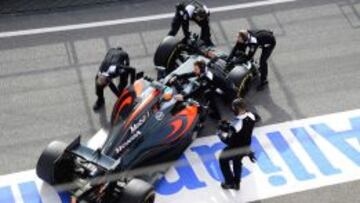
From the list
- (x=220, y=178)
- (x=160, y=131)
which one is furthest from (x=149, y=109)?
(x=220, y=178)

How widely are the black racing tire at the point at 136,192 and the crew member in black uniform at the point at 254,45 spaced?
363cm

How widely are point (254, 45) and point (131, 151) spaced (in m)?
3.38

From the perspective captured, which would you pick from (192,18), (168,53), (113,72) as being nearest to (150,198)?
(113,72)

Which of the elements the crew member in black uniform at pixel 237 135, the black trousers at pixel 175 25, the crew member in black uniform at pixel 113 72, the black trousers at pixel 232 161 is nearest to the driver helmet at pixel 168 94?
the crew member in black uniform at pixel 113 72

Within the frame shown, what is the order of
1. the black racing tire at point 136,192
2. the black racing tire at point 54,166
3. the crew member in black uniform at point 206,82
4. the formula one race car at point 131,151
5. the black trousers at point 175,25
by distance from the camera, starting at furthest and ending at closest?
1. the black trousers at point 175,25
2. the crew member in black uniform at point 206,82
3. the black racing tire at point 54,166
4. the formula one race car at point 131,151
5. the black racing tire at point 136,192

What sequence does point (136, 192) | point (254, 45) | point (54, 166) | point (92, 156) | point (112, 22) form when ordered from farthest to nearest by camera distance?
point (112, 22), point (254, 45), point (54, 166), point (92, 156), point (136, 192)

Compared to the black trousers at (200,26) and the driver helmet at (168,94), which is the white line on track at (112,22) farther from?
the driver helmet at (168,94)

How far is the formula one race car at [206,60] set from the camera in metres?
11.3

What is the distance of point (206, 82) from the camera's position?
11008mm

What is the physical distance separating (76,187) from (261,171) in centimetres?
300

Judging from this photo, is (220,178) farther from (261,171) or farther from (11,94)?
(11,94)

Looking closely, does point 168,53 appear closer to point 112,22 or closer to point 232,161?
point 112,22

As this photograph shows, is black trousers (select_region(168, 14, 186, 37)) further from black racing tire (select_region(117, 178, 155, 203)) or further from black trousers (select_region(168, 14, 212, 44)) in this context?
black racing tire (select_region(117, 178, 155, 203))

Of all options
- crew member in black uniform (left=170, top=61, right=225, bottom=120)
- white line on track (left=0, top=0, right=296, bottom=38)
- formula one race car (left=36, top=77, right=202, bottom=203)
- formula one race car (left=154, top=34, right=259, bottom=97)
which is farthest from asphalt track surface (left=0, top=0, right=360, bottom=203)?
formula one race car (left=36, top=77, right=202, bottom=203)
